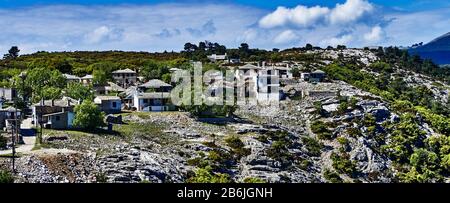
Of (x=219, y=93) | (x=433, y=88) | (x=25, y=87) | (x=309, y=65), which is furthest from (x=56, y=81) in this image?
(x=433, y=88)

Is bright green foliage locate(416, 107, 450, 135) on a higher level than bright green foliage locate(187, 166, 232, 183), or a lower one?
higher

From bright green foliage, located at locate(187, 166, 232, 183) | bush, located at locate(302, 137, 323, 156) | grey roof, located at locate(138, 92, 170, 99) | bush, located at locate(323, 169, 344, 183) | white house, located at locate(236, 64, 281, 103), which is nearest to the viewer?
bright green foliage, located at locate(187, 166, 232, 183)

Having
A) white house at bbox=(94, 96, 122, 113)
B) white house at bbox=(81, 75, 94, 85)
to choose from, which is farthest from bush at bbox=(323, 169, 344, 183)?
white house at bbox=(81, 75, 94, 85)

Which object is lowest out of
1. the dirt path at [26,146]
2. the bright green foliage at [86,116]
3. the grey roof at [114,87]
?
the dirt path at [26,146]

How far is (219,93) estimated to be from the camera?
55.3 m

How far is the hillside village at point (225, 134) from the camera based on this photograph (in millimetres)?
29734

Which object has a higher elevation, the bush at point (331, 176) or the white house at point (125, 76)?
the white house at point (125, 76)

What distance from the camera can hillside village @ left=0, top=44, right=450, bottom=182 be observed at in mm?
29734

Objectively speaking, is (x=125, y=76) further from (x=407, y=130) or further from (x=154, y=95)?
(x=407, y=130)

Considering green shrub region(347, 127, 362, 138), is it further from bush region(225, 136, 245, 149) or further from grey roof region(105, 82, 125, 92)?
grey roof region(105, 82, 125, 92)

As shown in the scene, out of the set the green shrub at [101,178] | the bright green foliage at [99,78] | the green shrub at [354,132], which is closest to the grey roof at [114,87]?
the bright green foliage at [99,78]

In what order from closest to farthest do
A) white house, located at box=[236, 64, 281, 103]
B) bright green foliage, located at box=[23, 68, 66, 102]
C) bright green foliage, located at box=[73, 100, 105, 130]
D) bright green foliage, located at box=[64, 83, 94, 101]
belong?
bright green foliage, located at box=[73, 100, 105, 130] → bright green foliage, located at box=[64, 83, 94, 101] → bright green foliage, located at box=[23, 68, 66, 102] → white house, located at box=[236, 64, 281, 103]

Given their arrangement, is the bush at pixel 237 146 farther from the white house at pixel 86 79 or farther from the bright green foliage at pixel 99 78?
the white house at pixel 86 79

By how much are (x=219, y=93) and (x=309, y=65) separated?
26058mm
